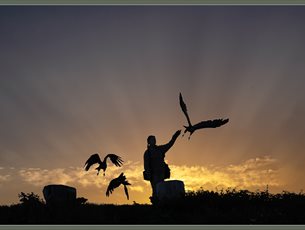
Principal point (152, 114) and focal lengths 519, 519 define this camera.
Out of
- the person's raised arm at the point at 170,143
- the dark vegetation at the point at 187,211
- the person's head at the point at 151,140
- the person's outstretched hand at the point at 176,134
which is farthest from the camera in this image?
the person's head at the point at 151,140

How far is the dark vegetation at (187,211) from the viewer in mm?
17391

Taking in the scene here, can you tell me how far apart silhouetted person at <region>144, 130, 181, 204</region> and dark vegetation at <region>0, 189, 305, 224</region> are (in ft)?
5.07

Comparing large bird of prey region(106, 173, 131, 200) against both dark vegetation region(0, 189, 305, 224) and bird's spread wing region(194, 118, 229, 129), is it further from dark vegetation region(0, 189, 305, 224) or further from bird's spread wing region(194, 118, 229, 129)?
bird's spread wing region(194, 118, 229, 129)

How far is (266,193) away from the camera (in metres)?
22.0

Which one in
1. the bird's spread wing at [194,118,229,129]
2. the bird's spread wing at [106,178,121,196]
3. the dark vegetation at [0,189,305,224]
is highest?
the bird's spread wing at [194,118,229,129]

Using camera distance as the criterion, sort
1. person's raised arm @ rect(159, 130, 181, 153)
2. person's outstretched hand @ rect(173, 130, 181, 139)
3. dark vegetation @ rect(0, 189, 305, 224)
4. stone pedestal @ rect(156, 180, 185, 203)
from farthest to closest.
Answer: person's raised arm @ rect(159, 130, 181, 153)
person's outstretched hand @ rect(173, 130, 181, 139)
stone pedestal @ rect(156, 180, 185, 203)
dark vegetation @ rect(0, 189, 305, 224)

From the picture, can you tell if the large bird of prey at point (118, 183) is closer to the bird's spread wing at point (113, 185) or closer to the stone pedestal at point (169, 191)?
the bird's spread wing at point (113, 185)

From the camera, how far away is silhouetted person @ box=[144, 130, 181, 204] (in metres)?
22.4

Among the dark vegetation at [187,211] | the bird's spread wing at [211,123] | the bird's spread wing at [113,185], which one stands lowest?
the dark vegetation at [187,211]

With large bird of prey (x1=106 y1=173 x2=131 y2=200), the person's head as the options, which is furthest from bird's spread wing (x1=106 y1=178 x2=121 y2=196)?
the person's head

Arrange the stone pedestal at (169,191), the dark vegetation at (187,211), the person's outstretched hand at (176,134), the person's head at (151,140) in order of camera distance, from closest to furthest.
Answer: the dark vegetation at (187,211) → the stone pedestal at (169,191) → the person's outstretched hand at (176,134) → the person's head at (151,140)

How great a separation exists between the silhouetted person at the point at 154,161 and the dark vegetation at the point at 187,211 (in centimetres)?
155

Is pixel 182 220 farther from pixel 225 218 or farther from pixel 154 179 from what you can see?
pixel 154 179


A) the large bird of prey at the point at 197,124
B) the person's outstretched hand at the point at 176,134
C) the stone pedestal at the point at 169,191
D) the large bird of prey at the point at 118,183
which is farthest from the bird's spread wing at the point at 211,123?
the large bird of prey at the point at 118,183
